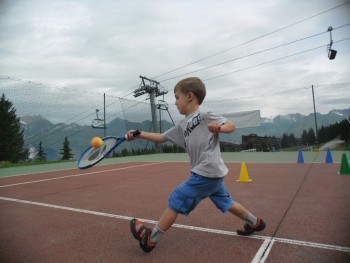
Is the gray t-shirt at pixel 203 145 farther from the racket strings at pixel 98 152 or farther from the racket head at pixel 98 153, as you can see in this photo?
the racket strings at pixel 98 152

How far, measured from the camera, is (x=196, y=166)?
2582 millimetres

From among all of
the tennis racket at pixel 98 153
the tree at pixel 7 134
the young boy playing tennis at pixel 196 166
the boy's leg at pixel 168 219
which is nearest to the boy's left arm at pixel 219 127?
the young boy playing tennis at pixel 196 166

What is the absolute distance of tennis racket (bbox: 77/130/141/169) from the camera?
321 cm

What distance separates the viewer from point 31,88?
15750 millimetres

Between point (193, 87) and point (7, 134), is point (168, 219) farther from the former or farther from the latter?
point (7, 134)

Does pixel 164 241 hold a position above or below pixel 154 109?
below

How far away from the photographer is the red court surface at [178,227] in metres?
2.53

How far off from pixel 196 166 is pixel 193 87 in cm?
74

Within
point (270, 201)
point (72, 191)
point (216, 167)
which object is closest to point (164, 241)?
point (216, 167)

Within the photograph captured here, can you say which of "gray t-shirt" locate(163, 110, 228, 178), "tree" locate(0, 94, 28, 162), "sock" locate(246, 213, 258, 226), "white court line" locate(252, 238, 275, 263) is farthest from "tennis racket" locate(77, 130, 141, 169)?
"tree" locate(0, 94, 28, 162)

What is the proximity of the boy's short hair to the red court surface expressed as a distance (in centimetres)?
143

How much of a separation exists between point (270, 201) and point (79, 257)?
296 cm

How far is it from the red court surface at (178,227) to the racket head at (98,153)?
76 cm

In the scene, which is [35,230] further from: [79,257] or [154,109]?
[154,109]
